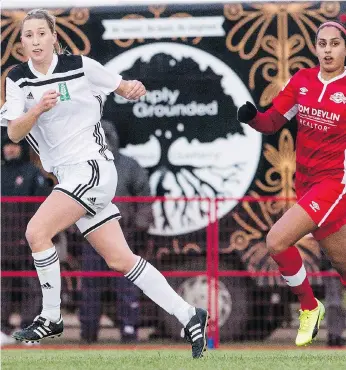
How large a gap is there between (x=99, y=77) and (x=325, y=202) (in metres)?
1.74

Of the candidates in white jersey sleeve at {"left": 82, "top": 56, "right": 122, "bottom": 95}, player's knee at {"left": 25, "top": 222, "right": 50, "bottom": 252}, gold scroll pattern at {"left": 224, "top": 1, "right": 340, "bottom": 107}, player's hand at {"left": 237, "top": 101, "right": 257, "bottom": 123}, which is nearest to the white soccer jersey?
white jersey sleeve at {"left": 82, "top": 56, "right": 122, "bottom": 95}

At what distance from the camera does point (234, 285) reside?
13.1 metres

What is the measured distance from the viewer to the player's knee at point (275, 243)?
30.1 ft

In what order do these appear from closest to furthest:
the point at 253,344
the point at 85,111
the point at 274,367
Result: 1. the point at 274,367
2. the point at 85,111
3. the point at 253,344

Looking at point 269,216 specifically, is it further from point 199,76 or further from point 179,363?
point 179,363

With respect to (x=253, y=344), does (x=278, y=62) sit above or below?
above

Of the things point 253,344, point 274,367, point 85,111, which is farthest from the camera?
point 253,344

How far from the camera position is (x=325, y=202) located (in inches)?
361

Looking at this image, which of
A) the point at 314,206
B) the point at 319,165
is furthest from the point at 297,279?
the point at 319,165

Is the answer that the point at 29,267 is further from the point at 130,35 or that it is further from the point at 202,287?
the point at 130,35

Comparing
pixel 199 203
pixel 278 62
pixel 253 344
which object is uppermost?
pixel 278 62

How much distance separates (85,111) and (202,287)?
4496 mm

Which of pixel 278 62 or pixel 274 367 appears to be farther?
pixel 278 62

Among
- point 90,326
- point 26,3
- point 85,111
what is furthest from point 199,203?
point 85,111
